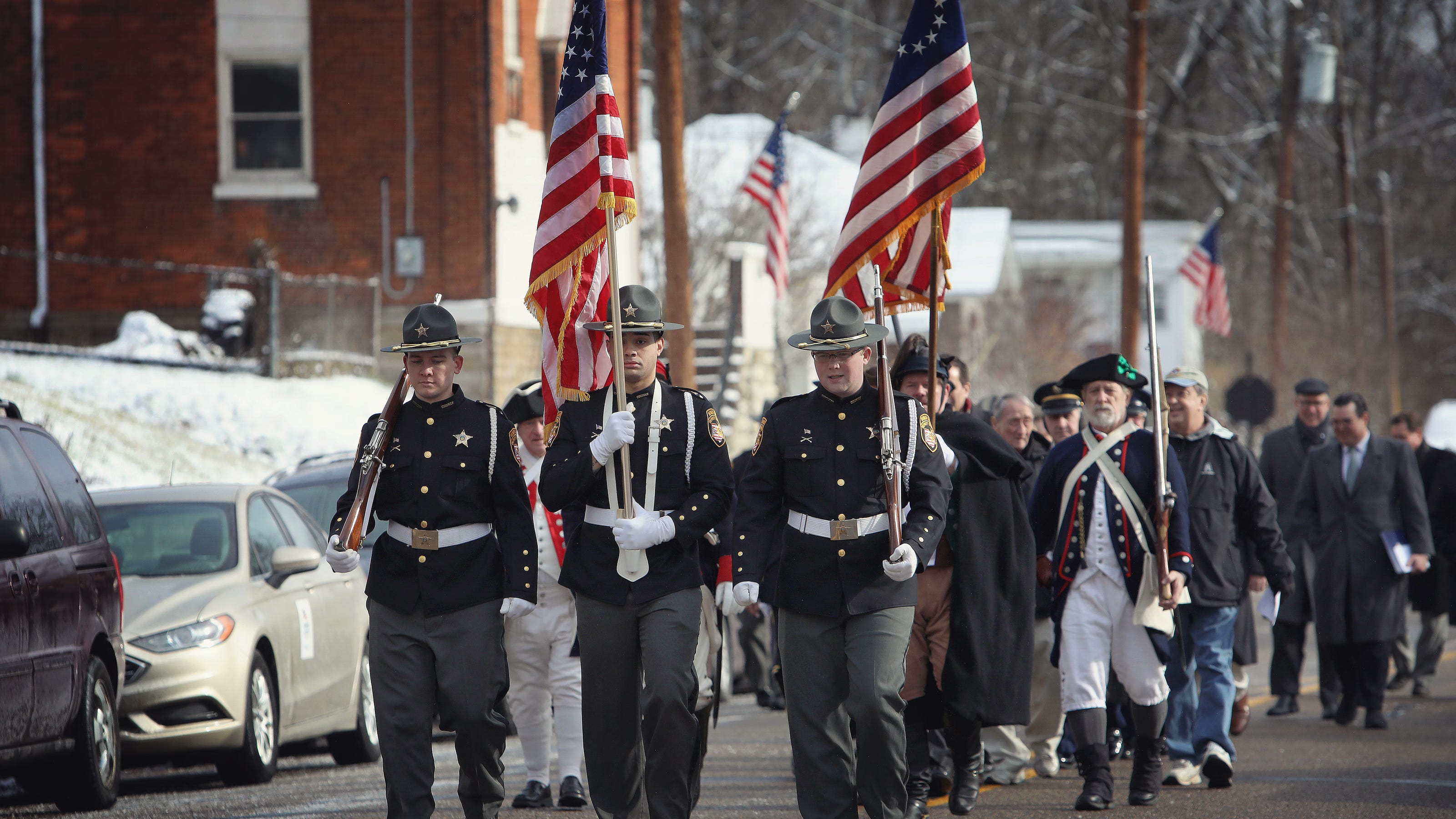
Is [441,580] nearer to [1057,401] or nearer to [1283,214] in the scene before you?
[1057,401]

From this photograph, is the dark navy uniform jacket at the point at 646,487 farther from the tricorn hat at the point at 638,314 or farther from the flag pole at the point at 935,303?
the flag pole at the point at 935,303

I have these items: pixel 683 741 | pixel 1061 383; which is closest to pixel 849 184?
pixel 1061 383

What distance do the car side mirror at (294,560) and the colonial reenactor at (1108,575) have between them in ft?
12.3

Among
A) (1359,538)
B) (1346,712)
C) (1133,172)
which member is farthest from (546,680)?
(1133,172)

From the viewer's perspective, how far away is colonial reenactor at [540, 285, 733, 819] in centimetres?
723

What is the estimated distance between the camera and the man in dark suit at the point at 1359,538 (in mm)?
12953

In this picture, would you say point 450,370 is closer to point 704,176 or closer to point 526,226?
point 526,226

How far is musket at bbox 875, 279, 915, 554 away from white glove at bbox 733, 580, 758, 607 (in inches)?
21.5

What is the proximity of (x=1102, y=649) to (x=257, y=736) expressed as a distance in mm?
4494

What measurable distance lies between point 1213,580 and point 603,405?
4036mm

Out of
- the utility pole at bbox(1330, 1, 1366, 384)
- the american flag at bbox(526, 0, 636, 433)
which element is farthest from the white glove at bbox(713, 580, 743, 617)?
the utility pole at bbox(1330, 1, 1366, 384)

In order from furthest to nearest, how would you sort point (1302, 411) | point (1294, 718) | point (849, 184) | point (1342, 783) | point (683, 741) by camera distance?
point (849, 184) < point (1302, 411) < point (1294, 718) < point (1342, 783) < point (683, 741)

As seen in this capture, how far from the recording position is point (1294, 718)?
13.1 meters

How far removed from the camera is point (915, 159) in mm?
9539
